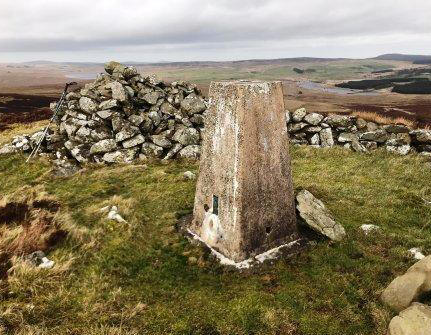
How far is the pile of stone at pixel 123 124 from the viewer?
16.6m

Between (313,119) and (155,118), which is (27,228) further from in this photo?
(313,119)

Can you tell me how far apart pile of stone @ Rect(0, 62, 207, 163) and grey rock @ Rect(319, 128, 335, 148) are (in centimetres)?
597

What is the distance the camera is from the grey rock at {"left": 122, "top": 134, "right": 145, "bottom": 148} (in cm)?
1659

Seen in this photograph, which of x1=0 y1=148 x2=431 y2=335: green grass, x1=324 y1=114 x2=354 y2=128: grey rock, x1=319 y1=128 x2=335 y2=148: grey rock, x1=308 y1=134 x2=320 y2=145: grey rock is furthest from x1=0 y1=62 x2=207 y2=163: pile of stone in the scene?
x1=324 y1=114 x2=354 y2=128: grey rock

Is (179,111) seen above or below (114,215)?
above

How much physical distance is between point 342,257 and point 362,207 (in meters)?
3.26

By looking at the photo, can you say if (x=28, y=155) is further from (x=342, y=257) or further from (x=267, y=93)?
(x=342, y=257)

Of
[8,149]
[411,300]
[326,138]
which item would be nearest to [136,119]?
[8,149]

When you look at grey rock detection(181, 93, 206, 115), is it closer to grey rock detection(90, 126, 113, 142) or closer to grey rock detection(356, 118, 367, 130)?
grey rock detection(90, 126, 113, 142)

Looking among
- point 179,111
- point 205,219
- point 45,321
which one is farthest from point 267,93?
point 179,111

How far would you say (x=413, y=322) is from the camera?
521 centimetres

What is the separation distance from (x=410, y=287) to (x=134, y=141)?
12.9 metres

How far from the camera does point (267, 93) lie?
7898 millimetres

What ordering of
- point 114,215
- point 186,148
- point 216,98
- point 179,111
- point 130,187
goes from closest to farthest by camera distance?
1. point 216,98
2. point 114,215
3. point 130,187
4. point 186,148
5. point 179,111
